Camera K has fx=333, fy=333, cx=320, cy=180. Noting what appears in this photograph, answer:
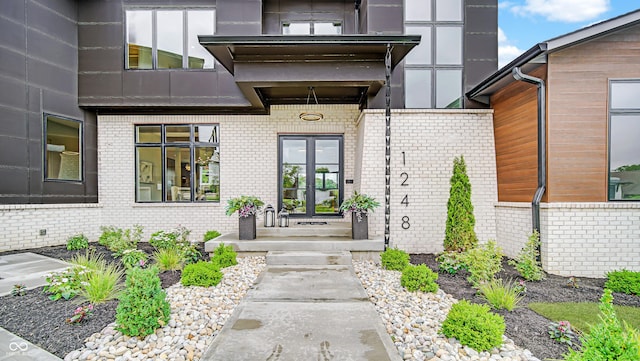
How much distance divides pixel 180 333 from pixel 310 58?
4.97 meters

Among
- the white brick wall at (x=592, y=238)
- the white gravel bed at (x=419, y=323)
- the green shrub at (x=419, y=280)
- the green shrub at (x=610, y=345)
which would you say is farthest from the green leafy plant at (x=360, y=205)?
the green shrub at (x=610, y=345)

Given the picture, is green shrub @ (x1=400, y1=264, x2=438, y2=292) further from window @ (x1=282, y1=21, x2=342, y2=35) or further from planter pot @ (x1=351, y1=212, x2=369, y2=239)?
window @ (x1=282, y1=21, x2=342, y2=35)

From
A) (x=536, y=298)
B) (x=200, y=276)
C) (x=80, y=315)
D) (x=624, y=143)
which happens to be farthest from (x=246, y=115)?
(x=624, y=143)

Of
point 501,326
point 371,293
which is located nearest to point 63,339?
point 371,293

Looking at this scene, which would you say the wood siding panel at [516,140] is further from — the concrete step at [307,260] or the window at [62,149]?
the window at [62,149]

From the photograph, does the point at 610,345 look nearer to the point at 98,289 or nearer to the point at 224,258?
the point at 98,289

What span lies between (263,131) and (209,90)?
61.6 inches

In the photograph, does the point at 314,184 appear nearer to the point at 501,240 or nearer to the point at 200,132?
the point at 200,132

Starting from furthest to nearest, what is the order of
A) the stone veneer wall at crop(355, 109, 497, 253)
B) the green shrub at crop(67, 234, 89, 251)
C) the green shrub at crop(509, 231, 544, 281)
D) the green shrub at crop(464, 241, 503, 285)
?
the stone veneer wall at crop(355, 109, 497, 253) → the green shrub at crop(67, 234, 89, 251) → the green shrub at crop(509, 231, 544, 281) → the green shrub at crop(464, 241, 503, 285)

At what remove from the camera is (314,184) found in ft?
27.6

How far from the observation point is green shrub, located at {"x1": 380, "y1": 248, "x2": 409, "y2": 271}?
542 cm

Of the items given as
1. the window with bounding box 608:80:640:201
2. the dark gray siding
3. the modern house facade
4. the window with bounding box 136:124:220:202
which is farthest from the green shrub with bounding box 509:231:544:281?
the dark gray siding

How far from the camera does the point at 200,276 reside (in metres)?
4.41

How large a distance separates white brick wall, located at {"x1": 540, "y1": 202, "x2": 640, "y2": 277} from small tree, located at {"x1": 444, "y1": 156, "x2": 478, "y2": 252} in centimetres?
131
